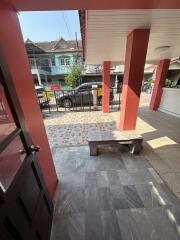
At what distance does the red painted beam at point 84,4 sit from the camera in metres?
1.30

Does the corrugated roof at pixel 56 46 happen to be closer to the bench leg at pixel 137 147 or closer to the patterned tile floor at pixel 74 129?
the patterned tile floor at pixel 74 129

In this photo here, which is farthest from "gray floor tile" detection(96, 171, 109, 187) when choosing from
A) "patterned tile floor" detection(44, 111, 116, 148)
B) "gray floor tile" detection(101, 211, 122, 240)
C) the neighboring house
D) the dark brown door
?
the neighboring house

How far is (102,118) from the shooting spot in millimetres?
5660

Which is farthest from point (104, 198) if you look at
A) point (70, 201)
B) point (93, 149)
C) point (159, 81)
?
point (159, 81)

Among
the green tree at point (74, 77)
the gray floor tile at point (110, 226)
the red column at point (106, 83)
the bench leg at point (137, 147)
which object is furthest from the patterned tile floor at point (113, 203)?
the green tree at point (74, 77)

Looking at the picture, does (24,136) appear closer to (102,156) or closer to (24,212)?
(24,212)

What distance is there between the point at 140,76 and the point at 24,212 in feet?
9.67

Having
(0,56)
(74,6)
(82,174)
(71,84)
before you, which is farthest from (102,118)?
(71,84)

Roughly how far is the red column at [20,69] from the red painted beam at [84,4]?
149 mm

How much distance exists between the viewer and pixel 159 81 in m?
6.21

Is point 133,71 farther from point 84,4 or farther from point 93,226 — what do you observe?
point 93,226

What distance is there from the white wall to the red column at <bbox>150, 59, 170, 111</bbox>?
0.19 metres

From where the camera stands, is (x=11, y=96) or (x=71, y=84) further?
(x=71, y=84)

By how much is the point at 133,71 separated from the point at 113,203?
2.47 metres
